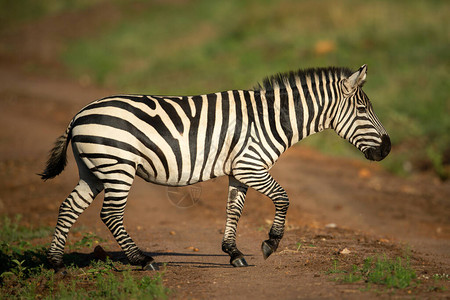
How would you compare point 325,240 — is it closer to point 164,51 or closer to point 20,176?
point 20,176

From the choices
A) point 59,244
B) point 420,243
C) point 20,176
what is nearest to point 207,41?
point 20,176

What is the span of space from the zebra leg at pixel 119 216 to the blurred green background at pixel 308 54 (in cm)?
776

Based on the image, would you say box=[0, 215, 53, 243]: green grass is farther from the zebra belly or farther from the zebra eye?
the zebra eye

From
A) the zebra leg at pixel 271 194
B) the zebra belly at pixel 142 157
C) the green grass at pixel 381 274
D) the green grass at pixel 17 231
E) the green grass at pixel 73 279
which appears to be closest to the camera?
Result: the green grass at pixel 381 274

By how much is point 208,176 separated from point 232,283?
3.91 ft

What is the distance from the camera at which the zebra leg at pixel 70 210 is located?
593 centimetres

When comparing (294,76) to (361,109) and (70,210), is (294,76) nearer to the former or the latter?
(361,109)

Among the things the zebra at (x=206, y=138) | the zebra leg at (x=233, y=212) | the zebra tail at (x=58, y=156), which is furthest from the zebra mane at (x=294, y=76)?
the zebra tail at (x=58, y=156)

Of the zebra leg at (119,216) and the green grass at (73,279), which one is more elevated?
the zebra leg at (119,216)

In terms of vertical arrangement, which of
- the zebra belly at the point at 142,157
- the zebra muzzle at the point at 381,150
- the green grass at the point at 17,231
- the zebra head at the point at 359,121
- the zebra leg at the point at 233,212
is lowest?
the green grass at the point at 17,231

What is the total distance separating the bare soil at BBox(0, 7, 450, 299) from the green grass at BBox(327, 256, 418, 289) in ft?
0.35

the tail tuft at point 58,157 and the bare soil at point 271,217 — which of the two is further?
the tail tuft at point 58,157

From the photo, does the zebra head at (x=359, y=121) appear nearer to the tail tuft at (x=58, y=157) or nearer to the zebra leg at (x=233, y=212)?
the zebra leg at (x=233, y=212)

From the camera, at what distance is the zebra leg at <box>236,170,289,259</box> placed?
19.2 feet
